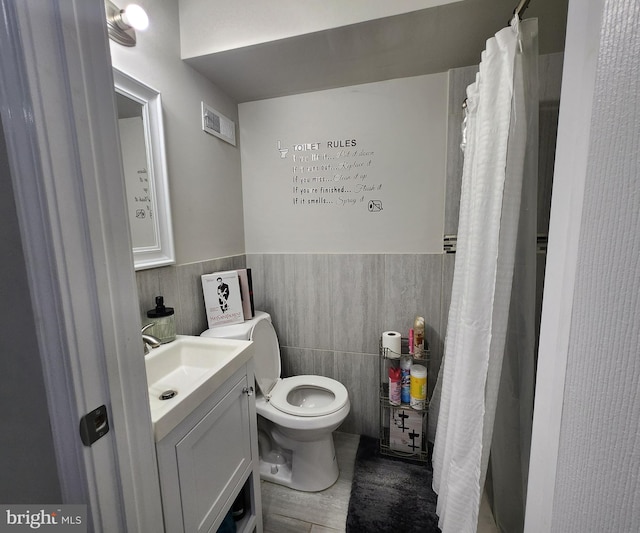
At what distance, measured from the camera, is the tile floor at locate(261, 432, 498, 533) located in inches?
47.4

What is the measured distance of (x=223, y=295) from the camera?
1.40m

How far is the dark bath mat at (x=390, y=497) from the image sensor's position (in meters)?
1.18

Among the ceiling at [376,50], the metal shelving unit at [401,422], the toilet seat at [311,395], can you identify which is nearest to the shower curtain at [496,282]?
the ceiling at [376,50]

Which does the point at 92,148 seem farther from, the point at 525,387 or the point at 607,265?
A: the point at 525,387

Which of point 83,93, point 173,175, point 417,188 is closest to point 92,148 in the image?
point 83,93

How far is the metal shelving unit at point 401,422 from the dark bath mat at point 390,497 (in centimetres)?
5

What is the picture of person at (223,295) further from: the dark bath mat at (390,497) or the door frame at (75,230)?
the dark bath mat at (390,497)

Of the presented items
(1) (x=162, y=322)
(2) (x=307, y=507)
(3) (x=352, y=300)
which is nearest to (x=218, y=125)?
(1) (x=162, y=322)

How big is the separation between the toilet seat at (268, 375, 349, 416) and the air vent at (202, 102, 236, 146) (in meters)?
1.49

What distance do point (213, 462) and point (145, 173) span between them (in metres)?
1.13

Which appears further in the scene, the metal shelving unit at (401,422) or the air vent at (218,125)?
the metal shelving unit at (401,422)

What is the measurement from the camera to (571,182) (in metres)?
0.41

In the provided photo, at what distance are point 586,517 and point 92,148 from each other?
0.94m

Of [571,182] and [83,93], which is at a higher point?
[83,93]
